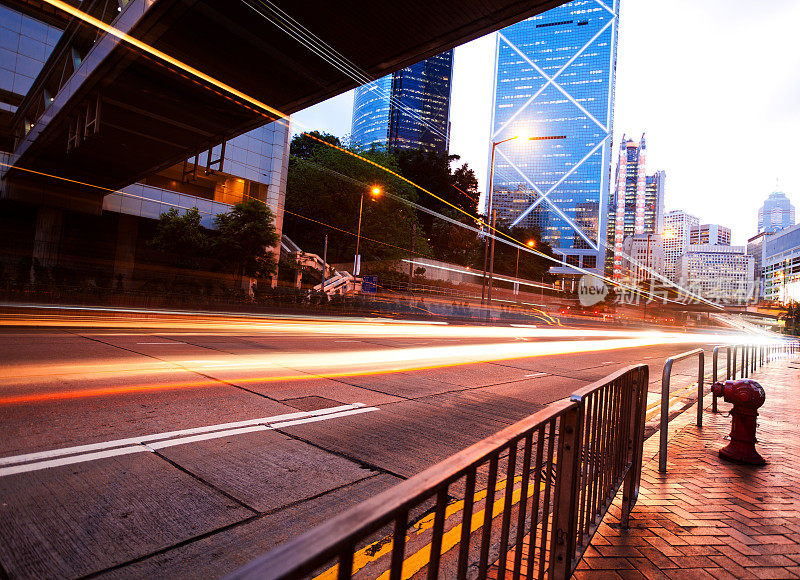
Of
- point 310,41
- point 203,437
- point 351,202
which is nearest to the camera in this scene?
point 203,437

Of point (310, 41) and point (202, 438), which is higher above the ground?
point (310, 41)

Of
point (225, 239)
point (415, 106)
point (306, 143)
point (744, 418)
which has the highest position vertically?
point (415, 106)

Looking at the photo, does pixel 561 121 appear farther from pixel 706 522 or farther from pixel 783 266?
pixel 706 522

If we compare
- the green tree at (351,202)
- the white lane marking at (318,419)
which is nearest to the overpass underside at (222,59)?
the white lane marking at (318,419)

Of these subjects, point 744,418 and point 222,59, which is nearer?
point 744,418

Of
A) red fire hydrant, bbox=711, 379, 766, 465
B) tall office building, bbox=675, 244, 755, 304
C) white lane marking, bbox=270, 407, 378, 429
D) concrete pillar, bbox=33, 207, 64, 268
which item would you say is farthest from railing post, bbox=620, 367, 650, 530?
tall office building, bbox=675, 244, 755, 304

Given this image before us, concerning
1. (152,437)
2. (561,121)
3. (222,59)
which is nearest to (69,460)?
(152,437)

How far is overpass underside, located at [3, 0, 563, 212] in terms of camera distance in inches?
384

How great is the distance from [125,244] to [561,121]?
179 m

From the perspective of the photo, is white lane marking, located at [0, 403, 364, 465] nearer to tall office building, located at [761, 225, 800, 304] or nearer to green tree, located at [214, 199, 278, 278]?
green tree, located at [214, 199, 278, 278]

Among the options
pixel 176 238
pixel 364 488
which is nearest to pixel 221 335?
pixel 364 488

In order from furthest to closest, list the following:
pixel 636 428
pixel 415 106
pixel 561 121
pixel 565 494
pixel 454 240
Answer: pixel 415 106
pixel 561 121
pixel 454 240
pixel 636 428
pixel 565 494

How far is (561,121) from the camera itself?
176 metres

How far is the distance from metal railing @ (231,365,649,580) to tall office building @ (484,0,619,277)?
169 metres
